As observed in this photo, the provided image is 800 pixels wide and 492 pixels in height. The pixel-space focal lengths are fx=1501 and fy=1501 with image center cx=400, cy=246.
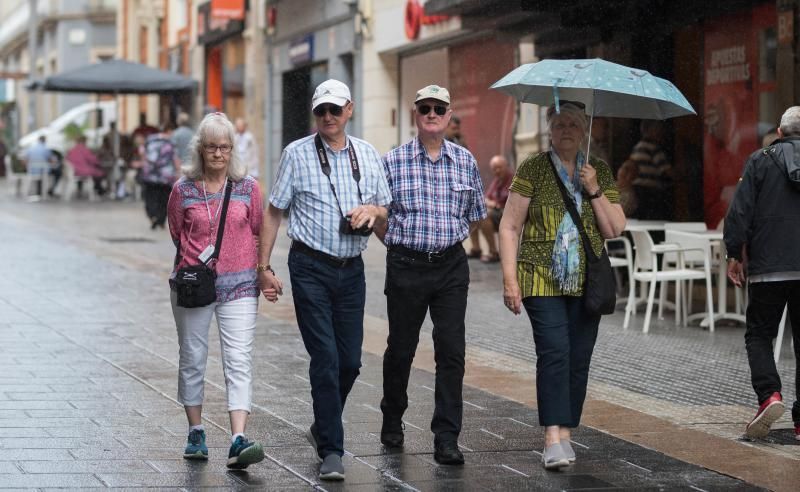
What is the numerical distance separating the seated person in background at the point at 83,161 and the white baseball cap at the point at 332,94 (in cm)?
2919

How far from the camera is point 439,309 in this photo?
712cm

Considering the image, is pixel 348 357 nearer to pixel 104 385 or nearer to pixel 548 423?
pixel 548 423

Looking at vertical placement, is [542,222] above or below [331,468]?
above

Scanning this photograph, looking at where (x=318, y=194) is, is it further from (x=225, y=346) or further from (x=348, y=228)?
(x=225, y=346)

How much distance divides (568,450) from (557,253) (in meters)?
0.92

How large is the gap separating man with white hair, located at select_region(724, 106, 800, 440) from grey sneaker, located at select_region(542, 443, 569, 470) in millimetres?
1518

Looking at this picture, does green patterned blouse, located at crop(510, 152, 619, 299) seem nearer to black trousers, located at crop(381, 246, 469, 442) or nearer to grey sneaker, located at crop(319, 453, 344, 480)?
black trousers, located at crop(381, 246, 469, 442)

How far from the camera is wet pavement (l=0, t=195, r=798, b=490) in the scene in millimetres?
6633

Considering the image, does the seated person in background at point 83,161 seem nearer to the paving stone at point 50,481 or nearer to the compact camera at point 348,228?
the compact camera at point 348,228

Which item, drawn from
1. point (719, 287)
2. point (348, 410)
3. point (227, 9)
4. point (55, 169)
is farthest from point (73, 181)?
point (348, 410)

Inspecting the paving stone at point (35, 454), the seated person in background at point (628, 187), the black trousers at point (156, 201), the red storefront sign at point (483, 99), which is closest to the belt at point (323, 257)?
the paving stone at point (35, 454)

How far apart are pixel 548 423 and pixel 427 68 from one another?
684 inches

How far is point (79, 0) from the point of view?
5838cm

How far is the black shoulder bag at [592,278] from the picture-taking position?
23.0ft
